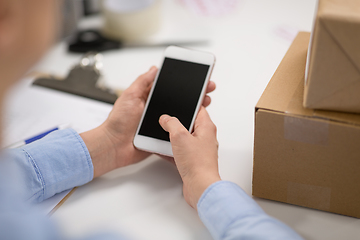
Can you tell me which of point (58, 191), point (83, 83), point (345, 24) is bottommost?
point (58, 191)

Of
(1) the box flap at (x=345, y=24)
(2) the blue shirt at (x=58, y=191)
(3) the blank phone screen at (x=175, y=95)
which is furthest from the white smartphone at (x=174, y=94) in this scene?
(1) the box flap at (x=345, y=24)

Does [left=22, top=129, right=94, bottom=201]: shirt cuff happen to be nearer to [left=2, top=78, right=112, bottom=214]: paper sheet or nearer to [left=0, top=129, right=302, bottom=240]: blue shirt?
[left=0, top=129, right=302, bottom=240]: blue shirt

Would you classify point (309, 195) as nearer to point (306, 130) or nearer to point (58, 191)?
point (306, 130)

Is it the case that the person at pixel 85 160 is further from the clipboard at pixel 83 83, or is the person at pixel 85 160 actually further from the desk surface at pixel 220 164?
the clipboard at pixel 83 83

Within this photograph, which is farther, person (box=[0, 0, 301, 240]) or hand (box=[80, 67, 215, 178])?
hand (box=[80, 67, 215, 178])

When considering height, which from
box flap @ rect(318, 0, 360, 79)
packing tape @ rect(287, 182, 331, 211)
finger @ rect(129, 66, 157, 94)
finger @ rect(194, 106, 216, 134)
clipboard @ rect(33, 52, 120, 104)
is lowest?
packing tape @ rect(287, 182, 331, 211)

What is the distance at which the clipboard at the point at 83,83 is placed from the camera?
2.51 feet

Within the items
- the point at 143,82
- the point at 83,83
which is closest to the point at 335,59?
the point at 143,82

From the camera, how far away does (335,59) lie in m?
0.40

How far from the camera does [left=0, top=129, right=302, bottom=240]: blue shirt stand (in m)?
0.37

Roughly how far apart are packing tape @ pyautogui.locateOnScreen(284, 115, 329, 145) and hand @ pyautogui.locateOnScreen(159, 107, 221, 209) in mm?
112

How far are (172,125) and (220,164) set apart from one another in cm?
12

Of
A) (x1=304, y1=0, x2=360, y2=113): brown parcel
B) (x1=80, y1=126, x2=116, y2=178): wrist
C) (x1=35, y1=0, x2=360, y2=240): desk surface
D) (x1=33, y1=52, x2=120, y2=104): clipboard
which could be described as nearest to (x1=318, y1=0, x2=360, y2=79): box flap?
(x1=304, y1=0, x2=360, y2=113): brown parcel

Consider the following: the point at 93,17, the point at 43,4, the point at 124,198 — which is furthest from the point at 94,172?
the point at 93,17
